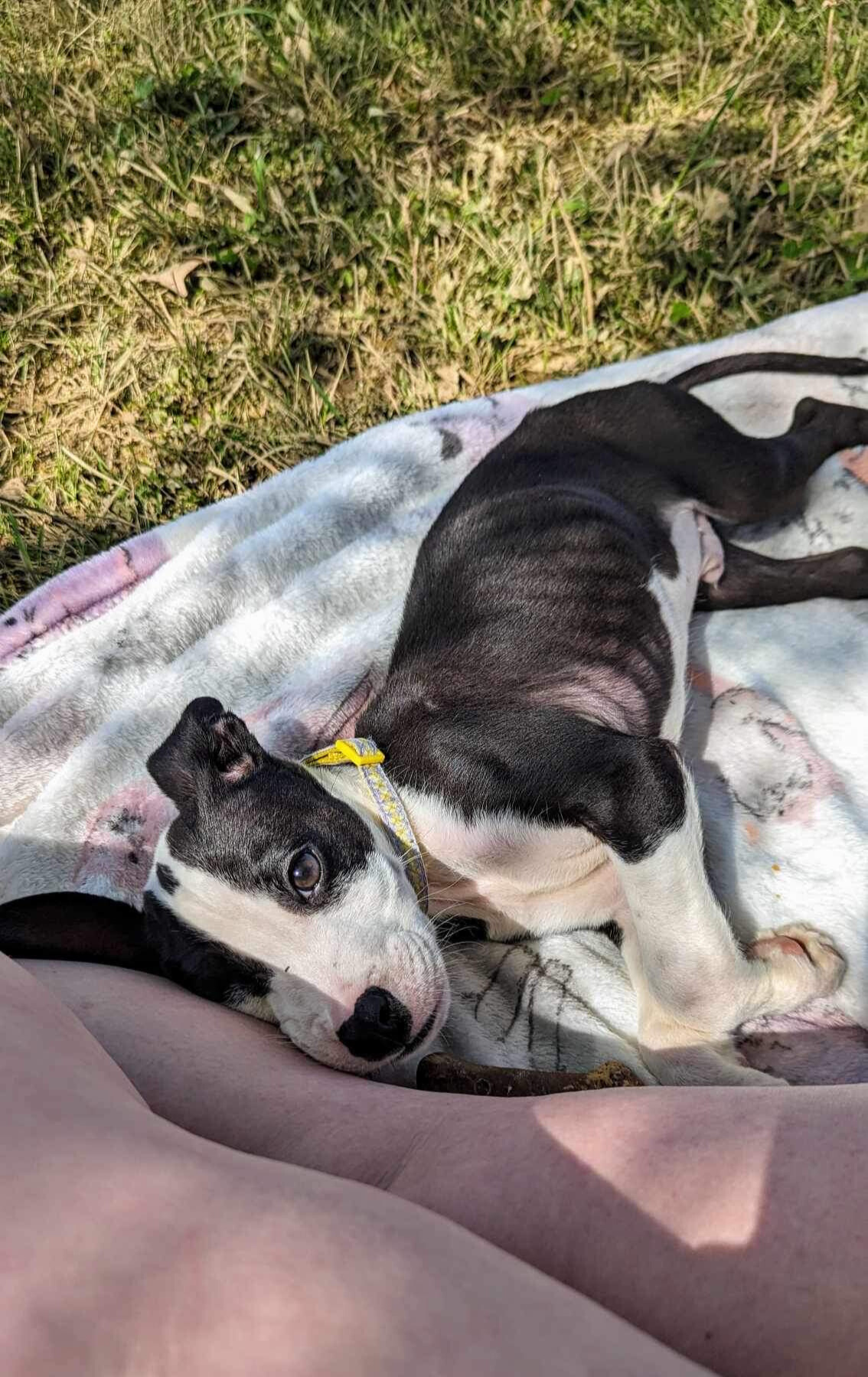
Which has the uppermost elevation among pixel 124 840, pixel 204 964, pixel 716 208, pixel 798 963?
pixel 716 208

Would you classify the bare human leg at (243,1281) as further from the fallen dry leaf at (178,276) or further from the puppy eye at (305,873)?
the fallen dry leaf at (178,276)

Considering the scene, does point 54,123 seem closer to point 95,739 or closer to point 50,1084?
point 95,739

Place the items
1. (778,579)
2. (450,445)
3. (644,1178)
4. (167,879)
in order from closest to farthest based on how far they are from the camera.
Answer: (644,1178), (167,879), (778,579), (450,445)

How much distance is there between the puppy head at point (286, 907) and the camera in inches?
91.3

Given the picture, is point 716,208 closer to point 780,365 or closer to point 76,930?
point 780,365

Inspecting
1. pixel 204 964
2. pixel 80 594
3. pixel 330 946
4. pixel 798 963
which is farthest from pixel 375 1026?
pixel 80 594

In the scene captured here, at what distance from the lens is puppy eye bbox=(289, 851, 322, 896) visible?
2.45 m

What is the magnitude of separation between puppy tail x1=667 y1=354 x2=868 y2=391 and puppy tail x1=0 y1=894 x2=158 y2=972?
2367 millimetres

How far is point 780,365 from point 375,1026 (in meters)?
2.55

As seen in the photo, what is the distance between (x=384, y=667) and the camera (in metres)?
3.38

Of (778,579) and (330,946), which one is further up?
(330,946)

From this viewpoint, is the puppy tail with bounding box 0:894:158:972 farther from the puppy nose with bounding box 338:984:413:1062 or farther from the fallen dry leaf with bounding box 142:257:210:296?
the fallen dry leaf with bounding box 142:257:210:296

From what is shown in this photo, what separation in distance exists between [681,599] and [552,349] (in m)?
1.39

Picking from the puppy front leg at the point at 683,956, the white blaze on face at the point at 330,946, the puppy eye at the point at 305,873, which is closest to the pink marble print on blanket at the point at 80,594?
the white blaze on face at the point at 330,946
